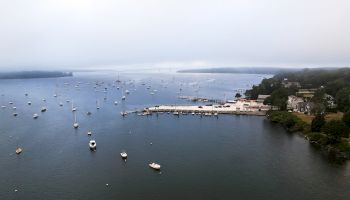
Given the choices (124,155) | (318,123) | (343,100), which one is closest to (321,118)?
(318,123)

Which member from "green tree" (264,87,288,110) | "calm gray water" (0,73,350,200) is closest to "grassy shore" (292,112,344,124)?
"green tree" (264,87,288,110)

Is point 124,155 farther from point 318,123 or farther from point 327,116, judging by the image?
point 327,116

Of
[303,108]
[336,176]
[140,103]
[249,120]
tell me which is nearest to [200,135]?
[249,120]

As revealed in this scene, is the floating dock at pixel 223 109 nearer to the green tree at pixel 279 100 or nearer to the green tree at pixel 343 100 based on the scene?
the green tree at pixel 279 100

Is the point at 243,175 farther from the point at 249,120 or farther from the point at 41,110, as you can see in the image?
the point at 41,110

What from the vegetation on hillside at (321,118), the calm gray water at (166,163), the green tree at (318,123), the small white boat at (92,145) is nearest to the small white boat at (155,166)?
the calm gray water at (166,163)
